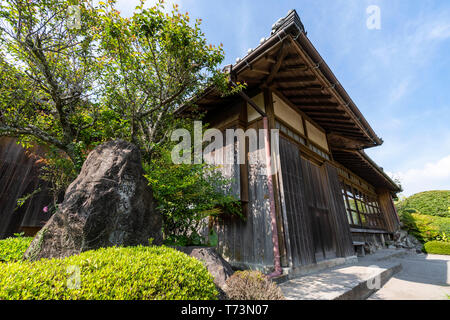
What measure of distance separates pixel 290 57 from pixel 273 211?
4.01 meters

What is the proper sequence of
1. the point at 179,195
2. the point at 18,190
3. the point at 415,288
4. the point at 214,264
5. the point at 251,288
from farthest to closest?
the point at 18,190 < the point at 415,288 < the point at 179,195 < the point at 214,264 < the point at 251,288

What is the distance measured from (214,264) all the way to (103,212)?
1.87 meters

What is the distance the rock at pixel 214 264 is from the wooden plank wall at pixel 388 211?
17047 mm

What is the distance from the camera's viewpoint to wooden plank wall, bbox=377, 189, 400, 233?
47.4 ft

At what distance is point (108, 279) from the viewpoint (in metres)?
1.55

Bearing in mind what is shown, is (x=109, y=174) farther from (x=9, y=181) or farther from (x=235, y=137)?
(x=9, y=181)

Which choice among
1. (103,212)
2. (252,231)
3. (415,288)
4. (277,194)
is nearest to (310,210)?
(277,194)

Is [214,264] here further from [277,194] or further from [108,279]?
[277,194]

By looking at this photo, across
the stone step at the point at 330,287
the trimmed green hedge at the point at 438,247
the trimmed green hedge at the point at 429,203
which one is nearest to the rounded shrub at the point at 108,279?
the stone step at the point at 330,287

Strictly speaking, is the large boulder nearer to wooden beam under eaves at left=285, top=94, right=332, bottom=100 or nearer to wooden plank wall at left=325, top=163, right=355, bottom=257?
wooden beam under eaves at left=285, top=94, right=332, bottom=100

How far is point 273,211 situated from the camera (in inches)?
177

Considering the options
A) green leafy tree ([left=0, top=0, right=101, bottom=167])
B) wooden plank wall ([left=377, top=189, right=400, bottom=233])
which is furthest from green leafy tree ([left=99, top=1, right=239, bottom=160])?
wooden plank wall ([left=377, top=189, right=400, bottom=233])

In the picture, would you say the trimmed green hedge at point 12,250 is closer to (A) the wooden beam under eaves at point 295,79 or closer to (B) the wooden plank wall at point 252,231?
(B) the wooden plank wall at point 252,231

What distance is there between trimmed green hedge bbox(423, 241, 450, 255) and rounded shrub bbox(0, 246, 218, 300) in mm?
16520
